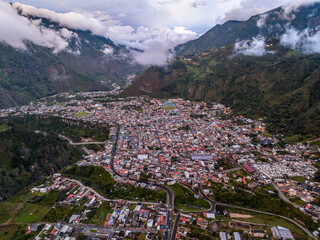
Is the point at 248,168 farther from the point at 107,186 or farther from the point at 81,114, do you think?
the point at 81,114

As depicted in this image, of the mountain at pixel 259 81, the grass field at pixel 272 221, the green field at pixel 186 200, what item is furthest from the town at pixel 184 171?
the mountain at pixel 259 81

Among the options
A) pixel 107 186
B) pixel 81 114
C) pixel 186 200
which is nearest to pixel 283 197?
pixel 186 200

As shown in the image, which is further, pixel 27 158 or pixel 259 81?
pixel 259 81

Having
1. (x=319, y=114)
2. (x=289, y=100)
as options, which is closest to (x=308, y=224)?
(x=319, y=114)

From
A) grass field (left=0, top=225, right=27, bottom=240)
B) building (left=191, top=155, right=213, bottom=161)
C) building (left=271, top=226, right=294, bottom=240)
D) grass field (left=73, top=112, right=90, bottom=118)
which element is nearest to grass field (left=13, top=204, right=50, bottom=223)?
grass field (left=0, top=225, right=27, bottom=240)

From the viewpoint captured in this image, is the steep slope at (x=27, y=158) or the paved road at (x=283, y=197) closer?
the paved road at (x=283, y=197)

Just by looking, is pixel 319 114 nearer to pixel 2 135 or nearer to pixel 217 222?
pixel 217 222

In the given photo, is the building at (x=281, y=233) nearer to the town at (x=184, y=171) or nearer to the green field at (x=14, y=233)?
the town at (x=184, y=171)
